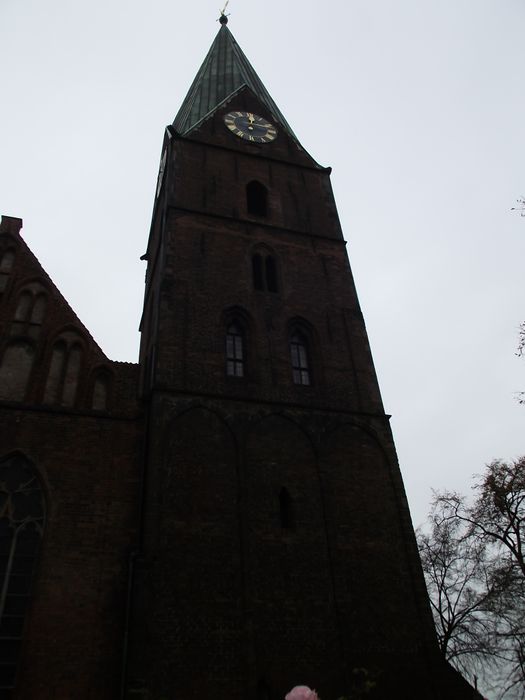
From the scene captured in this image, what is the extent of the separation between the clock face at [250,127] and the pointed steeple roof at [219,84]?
3.14 ft

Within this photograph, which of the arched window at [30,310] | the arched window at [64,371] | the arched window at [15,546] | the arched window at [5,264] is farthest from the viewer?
the arched window at [5,264]

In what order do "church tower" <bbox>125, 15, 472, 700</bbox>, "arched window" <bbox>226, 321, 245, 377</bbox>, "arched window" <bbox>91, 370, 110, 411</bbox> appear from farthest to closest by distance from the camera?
"arched window" <bbox>226, 321, 245, 377</bbox>
"arched window" <bbox>91, 370, 110, 411</bbox>
"church tower" <bbox>125, 15, 472, 700</bbox>

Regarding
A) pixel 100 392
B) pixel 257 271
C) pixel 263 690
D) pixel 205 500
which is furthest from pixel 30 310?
pixel 263 690

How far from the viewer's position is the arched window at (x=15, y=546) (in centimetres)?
1046

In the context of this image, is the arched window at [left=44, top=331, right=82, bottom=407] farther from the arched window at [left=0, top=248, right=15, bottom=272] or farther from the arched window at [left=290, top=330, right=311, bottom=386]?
the arched window at [left=290, top=330, right=311, bottom=386]

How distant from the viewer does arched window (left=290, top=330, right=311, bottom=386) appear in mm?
16172

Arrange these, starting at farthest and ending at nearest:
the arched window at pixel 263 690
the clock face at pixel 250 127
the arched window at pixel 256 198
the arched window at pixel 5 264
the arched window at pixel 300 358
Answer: the clock face at pixel 250 127
the arched window at pixel 256 198
the arched window at pixel 300 358
the arched window at pixel 5 264
the arched window at pixel 263 690

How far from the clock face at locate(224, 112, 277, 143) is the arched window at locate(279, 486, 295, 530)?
14.2m

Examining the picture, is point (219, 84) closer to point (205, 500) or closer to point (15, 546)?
point (205, 500)

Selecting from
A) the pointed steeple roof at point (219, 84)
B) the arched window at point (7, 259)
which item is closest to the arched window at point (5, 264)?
the arched window at point (7, 259)

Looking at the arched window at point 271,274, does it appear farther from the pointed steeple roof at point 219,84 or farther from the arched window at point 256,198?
the pointed steeple roof at point 219,84

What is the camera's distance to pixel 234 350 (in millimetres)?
16031

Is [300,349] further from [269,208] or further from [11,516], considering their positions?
[11,516]

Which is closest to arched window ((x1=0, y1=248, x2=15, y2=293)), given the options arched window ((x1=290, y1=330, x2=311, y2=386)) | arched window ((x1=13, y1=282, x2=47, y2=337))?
arched window ((x1=13, y1=282, x2=47, y2=337))
